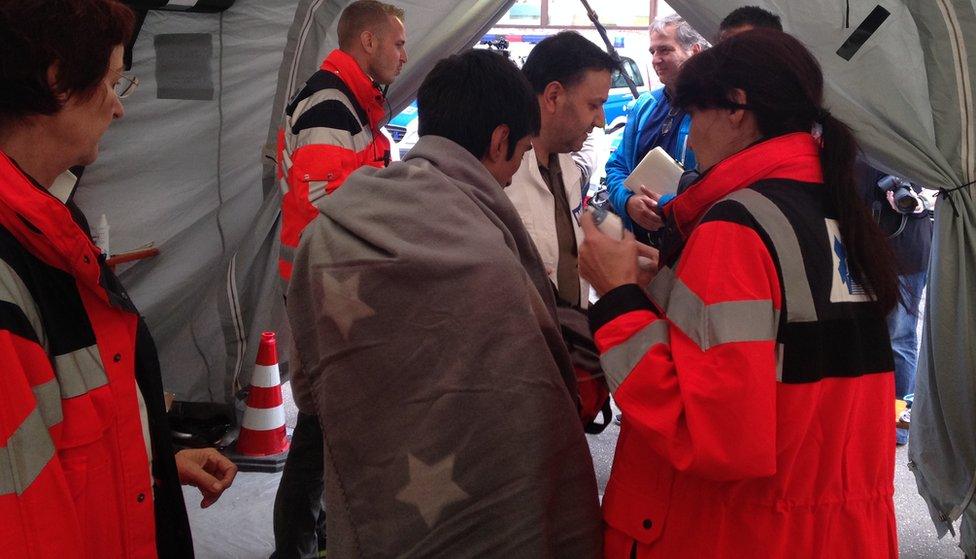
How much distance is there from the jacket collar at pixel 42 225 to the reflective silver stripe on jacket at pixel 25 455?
0.24m

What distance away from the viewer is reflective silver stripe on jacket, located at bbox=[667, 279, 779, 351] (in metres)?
1.20

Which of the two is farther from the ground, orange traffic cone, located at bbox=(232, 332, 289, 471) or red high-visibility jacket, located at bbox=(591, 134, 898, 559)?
red high-visibility jacket, located at bbox=(591, 134, 898, 559)

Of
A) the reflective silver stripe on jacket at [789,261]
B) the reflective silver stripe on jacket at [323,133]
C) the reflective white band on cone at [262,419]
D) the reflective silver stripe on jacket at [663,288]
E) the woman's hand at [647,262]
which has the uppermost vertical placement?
the reflective silver stripe on jacket at [789,261]

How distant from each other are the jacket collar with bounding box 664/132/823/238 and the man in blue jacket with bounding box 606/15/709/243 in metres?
1.67

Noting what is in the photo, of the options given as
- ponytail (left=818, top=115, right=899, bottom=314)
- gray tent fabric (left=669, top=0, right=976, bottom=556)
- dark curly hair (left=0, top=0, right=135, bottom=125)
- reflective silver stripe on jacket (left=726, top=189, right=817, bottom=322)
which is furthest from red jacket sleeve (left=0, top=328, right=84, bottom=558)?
gray tent fabric (left=669, top=0, right=976, bottom=556)

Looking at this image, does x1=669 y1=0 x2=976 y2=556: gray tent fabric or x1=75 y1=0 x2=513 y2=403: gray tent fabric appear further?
x1=75 y1=0 x2=513 y2=403: gray tent fabric

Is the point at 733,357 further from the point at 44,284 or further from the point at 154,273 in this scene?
the point at 154,273

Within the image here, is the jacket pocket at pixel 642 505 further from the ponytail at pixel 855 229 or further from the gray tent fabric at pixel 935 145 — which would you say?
the gray tent fabric at pixel 935 145

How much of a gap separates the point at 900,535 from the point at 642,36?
8.45 meters

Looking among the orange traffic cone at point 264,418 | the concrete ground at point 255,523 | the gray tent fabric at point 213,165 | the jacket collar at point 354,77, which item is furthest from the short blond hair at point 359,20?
the concrete ground at point 255,523

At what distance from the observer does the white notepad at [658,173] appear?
2766 mm

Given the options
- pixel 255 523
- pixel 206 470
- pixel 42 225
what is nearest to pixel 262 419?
pixel 255 523

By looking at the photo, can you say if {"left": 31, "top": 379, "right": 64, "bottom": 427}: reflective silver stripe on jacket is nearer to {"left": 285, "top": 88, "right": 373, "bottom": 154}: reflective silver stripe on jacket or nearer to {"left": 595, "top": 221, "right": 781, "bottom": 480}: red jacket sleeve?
{"left": 595, "top": 221, "right": 781, "bottom": 480}: red jacket sleeve

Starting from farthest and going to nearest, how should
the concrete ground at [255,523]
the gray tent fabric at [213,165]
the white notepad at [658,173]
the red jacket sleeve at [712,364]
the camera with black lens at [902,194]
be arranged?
the gray tent fabric at [213,165] < the camera with black lens at [902,194] < the concrete ground at [255,523] < the white notepad at [658,173] < the red jacket sleeve at [712,364]
